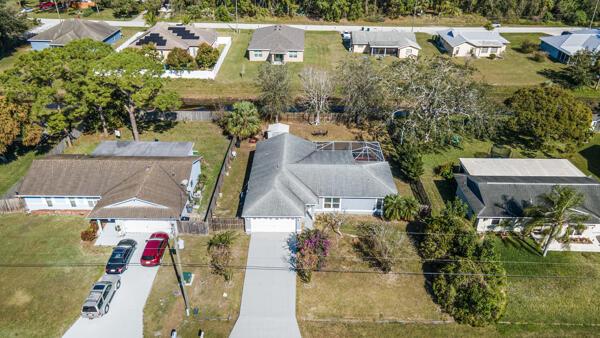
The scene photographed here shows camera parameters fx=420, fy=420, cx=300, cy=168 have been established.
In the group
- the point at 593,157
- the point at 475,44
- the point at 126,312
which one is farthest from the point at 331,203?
the point at 475,44

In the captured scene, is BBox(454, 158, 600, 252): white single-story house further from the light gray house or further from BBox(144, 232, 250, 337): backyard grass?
BBox(144, 232, 250, 337): backyard grass

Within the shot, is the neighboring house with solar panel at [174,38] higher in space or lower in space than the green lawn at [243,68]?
higher

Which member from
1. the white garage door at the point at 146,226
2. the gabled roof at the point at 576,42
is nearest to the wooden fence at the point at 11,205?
the white garage door at the point at 146,226

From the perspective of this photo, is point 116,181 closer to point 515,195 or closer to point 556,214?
point 515,195

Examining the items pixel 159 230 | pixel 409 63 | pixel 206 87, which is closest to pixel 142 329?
pixel 159 230

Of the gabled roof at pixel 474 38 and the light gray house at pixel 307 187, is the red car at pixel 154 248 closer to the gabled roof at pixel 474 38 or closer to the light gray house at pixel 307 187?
the light gray house at pixel 307 187

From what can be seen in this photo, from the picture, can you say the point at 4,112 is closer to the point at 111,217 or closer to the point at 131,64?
the point at 131,64
